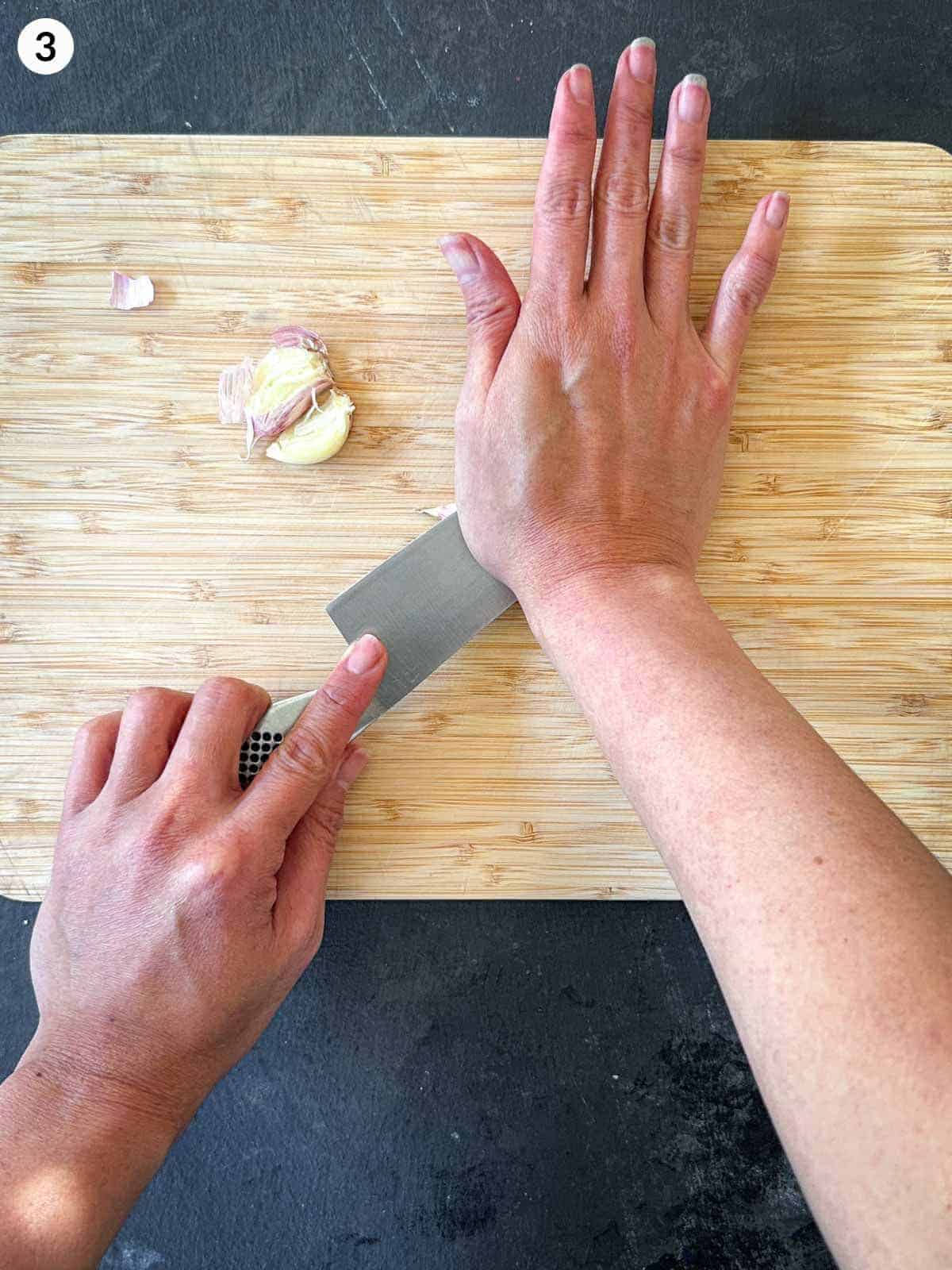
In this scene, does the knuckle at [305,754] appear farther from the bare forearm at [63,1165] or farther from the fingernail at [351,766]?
the bare forearm at [63,1165]

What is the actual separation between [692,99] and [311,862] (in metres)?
0.77

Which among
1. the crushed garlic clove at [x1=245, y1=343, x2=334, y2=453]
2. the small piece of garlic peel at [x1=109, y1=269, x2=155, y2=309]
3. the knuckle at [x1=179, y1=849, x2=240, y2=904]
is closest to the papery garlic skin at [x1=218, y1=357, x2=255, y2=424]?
the crushed garlic clove at [x1=245, y1=343, x2=334, y2=453]

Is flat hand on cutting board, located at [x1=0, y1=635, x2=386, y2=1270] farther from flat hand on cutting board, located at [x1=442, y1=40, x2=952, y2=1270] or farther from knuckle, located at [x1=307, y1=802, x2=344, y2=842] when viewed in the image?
flat hand on cutting board, located at [x1=442, y1=40, x2=952, y2=1270]

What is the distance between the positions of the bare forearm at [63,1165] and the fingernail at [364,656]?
39 centimetres

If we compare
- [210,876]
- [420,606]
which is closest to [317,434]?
[420,606]

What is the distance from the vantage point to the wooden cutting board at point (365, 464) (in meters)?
0.86

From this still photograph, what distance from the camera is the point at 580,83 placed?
2.61 feet

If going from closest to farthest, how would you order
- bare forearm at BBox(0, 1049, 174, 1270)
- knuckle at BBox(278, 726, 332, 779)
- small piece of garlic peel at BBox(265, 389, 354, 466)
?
bare forearm at BBox(0, 1049, 174, 1270) → knuckle at BBox(278, 726, 332, 779) → small piece of garlic peel at BBox(265, 389, 354, 466)

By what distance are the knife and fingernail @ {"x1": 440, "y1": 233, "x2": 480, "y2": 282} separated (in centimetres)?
22

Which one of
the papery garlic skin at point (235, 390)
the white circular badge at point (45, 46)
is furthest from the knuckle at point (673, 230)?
the white circular badge at point (45, 46)

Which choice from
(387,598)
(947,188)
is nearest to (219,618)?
(387,598)

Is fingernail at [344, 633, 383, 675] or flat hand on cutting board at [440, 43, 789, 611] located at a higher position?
flat hand on cutting board at [440, 43, 789, 611]

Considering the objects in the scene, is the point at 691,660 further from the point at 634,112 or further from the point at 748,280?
the point at 634,112

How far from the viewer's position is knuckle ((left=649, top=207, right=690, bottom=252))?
817 mm
